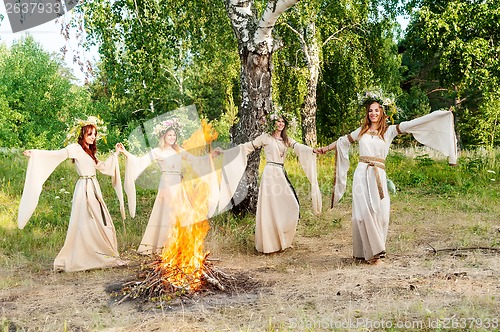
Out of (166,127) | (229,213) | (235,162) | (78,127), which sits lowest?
(229,213)

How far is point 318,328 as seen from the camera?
452cm

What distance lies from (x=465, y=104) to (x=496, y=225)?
70.5ft

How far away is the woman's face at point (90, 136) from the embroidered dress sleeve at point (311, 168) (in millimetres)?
2963

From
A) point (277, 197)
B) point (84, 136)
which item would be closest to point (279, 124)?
point (277, 197)

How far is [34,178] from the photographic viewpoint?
7.28 m

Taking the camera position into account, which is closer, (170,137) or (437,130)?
(437,130)

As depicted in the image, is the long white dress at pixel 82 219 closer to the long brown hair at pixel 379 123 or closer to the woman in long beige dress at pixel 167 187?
the woman in long beige dress at pixel 167 187

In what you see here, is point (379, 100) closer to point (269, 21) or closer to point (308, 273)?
point (269, 21)

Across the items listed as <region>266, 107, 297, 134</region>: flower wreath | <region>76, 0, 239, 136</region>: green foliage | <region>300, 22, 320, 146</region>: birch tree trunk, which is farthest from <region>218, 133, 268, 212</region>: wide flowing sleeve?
<region>300, 22, 320, 146</region>: birch tree trunk

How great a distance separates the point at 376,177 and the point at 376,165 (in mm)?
184

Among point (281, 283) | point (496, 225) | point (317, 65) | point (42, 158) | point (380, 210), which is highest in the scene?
point (317, 65)

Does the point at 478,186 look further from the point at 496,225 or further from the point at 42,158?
the point at 42,158

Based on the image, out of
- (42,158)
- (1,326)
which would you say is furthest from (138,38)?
(1,326)

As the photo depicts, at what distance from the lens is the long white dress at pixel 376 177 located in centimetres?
709
